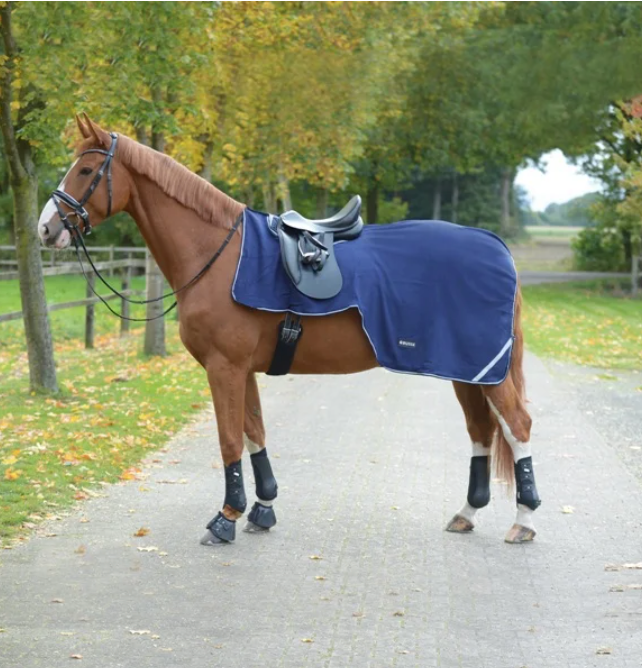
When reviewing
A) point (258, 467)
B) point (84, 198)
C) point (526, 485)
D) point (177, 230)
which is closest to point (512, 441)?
point (526, 485)

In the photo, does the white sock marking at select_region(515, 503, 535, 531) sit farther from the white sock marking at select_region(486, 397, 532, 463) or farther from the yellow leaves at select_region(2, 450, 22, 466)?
the yellow leaves at select_region(2, 450, 22, 466)

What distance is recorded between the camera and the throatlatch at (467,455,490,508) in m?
7.34

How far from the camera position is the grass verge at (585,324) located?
18797mm

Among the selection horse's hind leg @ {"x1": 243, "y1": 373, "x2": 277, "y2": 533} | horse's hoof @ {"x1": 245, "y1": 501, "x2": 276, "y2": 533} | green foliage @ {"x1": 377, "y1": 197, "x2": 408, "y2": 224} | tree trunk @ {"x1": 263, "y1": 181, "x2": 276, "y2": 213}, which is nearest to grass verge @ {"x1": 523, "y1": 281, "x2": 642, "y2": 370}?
tree trunk @ {"x1": 263, "y1": 181, "x2": 276, "y2": 213}

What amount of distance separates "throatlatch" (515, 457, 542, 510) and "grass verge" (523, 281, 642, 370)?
1044 cm

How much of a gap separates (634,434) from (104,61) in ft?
23.7

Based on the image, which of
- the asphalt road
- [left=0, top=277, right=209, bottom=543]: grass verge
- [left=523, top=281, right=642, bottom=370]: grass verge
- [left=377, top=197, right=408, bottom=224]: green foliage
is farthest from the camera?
[left=377, top=197, right=408, bottom=224]: green foliage

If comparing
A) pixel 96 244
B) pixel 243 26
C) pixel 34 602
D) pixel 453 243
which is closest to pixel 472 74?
pixel 96 244

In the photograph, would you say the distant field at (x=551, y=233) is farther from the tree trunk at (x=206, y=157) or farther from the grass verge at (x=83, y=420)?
the grass verge at (x=83, y=420)

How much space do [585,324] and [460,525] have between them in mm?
17676

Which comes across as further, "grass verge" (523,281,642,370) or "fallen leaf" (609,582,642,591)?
"grass verge" (523,281,642,370)

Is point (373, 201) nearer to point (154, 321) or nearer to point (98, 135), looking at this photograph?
point (154, 321)

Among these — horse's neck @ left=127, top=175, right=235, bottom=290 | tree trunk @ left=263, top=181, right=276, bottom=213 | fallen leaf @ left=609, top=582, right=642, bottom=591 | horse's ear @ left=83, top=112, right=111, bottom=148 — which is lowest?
tree trunk @ left=263, top=181, right=276, bottom=213

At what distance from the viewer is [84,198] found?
6793 mm
